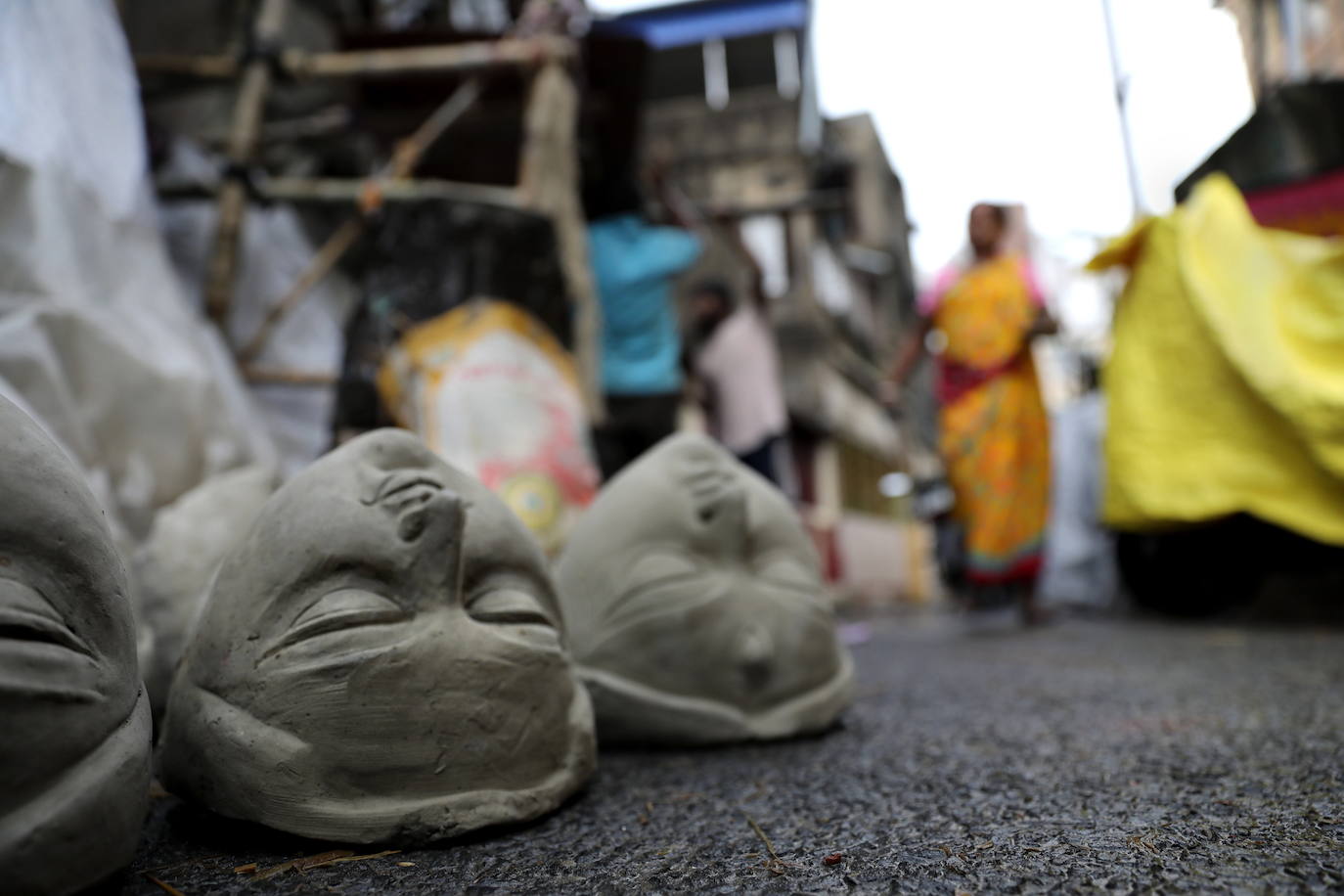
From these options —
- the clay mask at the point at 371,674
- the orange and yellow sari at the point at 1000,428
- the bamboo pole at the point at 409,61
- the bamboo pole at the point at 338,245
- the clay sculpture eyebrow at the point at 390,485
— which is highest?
the bamboo pole at the point at 409,61

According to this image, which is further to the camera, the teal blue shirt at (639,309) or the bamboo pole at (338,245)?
the teal blue shirt at (639,309)

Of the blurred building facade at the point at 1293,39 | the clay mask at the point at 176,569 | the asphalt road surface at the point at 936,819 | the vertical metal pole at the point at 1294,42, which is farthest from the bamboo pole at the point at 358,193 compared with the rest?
the vertical metal pole at the point at 1294,42

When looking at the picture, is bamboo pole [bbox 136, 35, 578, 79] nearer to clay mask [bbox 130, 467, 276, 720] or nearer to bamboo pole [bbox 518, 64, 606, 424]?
bamboo pole [bbox 518, 64, 606, 424]

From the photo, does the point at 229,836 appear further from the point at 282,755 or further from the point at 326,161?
the point at 326,161

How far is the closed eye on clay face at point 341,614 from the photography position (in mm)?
1137

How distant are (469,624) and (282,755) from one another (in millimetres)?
272

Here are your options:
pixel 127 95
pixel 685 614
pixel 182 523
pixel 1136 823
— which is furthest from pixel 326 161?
pixel 1136 823

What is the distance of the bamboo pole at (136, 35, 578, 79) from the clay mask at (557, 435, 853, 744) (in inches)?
86.0

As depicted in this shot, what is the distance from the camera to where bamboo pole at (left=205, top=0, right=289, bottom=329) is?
3113 millimetres

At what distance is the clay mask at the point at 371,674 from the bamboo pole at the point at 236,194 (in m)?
2.17

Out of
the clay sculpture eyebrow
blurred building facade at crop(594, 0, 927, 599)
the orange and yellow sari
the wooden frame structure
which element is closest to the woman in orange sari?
the orange and yellow sari

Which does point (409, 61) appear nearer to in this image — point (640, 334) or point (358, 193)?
point (358, 193)

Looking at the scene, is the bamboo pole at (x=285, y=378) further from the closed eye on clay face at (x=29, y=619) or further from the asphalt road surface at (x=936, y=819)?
the closed eye on clay face at (x=29, y=619)

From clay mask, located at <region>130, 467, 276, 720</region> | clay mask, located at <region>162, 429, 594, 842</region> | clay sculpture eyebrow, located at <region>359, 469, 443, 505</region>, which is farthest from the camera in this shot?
clay mask, located at <region>130, 467, 276, 720</region>
